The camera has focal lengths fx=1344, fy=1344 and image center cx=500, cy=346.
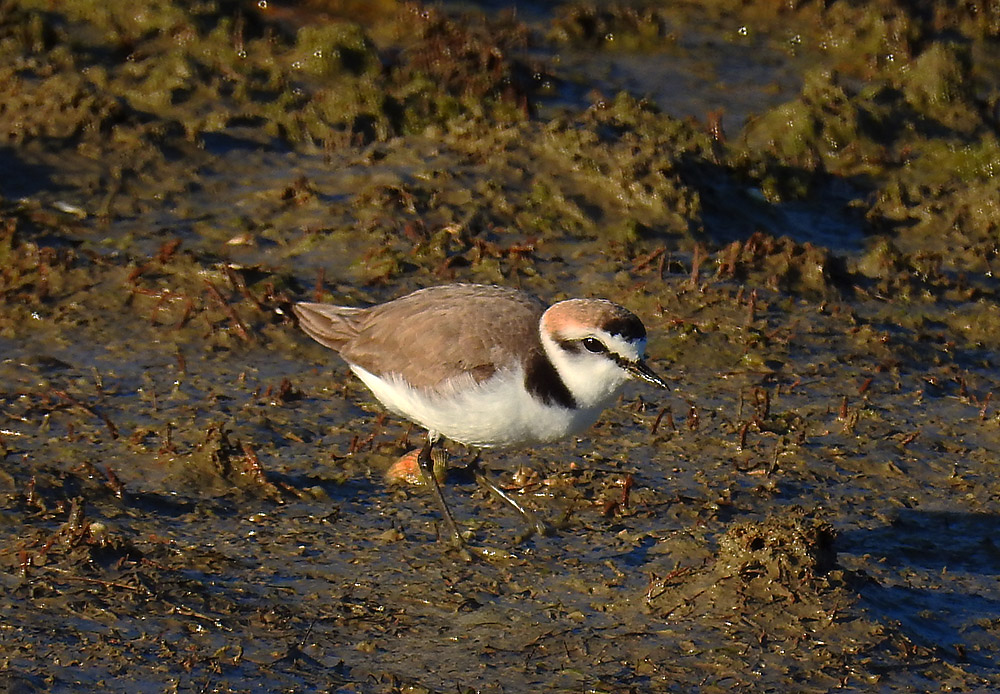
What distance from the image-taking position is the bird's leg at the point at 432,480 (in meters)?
7.68

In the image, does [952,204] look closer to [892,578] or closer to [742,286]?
[742,286]

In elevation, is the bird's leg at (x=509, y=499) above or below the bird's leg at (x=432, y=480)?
below

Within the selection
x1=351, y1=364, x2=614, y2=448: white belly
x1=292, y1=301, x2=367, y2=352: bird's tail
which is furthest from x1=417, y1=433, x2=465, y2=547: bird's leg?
x1=292, y1=301, x2=367, y2=352: bird's tail

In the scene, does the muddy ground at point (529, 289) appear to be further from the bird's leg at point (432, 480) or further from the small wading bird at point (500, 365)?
the small wading bird at point (500, 365)

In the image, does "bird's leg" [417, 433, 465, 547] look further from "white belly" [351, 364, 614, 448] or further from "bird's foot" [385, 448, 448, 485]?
"white belly" [351, 364, 614, 448]

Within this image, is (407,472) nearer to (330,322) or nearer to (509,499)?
(509,499)

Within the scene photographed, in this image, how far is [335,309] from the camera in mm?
8719

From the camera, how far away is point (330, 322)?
8656mm

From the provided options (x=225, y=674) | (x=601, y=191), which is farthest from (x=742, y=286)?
(x=225, y=674)

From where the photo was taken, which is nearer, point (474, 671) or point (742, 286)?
point (474, 671)

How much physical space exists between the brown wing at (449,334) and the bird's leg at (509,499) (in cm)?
91

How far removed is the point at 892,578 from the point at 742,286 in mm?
3569

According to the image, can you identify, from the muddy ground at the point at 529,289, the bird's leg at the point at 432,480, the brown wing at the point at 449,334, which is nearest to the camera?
the muddy ground at the point at 529,289

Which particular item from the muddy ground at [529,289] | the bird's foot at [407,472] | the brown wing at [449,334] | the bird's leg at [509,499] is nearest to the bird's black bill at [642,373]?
the brown wing at [449,334]
